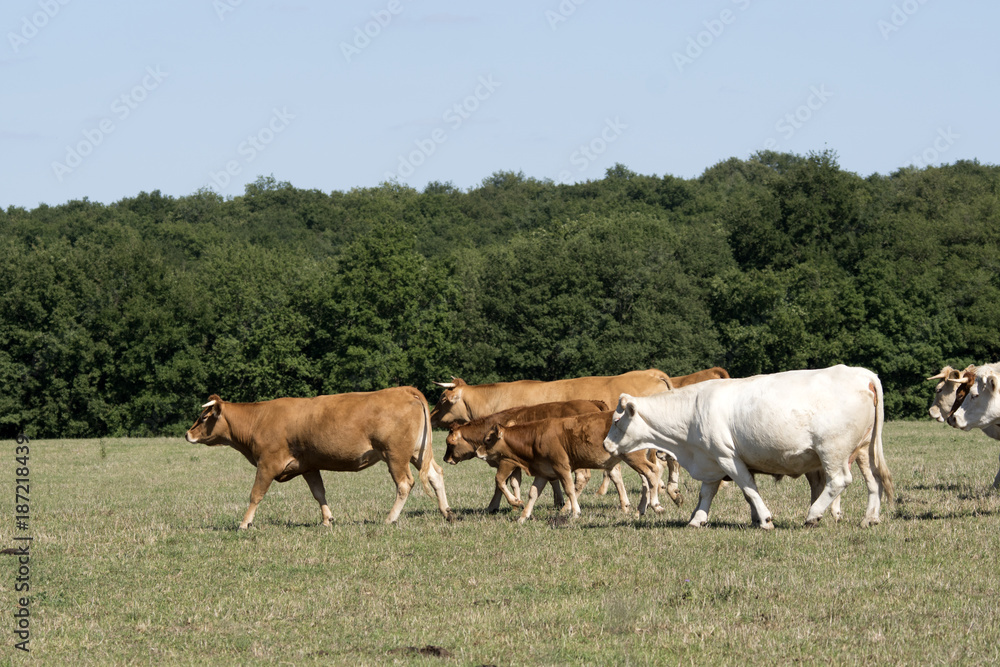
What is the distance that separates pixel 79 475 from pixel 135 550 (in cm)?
1491

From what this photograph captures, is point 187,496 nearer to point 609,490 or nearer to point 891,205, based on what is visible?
point 609,490

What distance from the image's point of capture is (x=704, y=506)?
485 inches

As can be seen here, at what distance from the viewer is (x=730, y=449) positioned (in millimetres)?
12227

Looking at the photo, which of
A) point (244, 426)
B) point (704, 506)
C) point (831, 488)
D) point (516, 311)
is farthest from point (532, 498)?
point (516, 311)

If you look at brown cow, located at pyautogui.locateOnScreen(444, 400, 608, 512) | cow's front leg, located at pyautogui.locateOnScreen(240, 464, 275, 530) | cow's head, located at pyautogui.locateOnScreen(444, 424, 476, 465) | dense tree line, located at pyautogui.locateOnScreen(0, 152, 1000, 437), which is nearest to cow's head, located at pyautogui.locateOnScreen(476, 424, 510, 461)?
brown cow, located at pyautogui.locateOnScreen(444, 400, 608, 512)

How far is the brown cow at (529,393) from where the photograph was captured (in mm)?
18422

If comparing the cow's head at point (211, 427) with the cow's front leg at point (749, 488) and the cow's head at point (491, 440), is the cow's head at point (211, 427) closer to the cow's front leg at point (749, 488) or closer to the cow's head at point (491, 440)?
the cow's head at point (491, 440)

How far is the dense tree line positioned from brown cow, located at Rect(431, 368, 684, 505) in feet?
110

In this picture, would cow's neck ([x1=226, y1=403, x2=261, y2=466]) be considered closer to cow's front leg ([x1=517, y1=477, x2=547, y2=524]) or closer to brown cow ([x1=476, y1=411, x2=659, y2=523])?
brown cow ([x1=476, y1=411, x2=659, y2=523])

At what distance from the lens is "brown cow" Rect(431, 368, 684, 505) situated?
1842cm

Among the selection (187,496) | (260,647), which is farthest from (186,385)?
(260,647)

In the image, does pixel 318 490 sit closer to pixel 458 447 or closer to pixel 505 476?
pixel 458 447

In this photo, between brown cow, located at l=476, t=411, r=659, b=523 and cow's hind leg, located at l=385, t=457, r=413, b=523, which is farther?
cow's hind leg, located at l=385, t=457, r=413, b=523

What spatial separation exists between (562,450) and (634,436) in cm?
113
